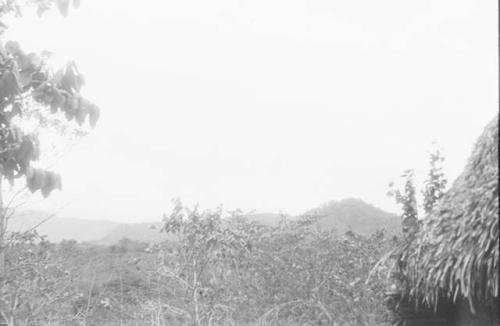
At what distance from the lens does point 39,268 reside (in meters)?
9.20

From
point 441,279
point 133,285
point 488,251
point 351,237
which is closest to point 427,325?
point 441,279

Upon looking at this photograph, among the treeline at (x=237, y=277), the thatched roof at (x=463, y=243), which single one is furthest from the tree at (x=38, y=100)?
the treeline at (x=237, y=277)

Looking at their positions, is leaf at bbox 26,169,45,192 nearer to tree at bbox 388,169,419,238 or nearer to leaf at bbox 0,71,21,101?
leaf at bbox 0,71,21,101

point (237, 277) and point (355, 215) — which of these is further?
point (355, 215)

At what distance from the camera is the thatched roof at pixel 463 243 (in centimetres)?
393

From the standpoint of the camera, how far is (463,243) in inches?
163

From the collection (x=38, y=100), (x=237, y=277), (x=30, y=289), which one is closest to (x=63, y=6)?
(x=38, y=100)

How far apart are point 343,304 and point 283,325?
90 cm

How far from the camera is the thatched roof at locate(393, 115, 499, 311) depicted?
12.9 feet

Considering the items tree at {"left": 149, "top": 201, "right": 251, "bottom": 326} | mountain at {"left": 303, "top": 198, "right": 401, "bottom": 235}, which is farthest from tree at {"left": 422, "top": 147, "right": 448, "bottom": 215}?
mountain at {"left": 303, "top": 198, "right": 401, "bottom": 235}

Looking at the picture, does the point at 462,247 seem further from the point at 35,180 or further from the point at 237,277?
the point at 237,277

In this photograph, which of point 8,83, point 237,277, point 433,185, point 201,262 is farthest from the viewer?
point 237,277

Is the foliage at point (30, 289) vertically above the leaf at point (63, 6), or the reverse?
the leaf at point (63, 6)

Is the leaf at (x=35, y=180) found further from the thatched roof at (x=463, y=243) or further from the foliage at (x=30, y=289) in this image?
the foliage at (x=30, y=289)
